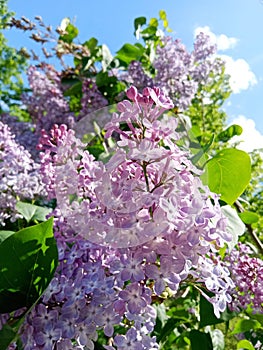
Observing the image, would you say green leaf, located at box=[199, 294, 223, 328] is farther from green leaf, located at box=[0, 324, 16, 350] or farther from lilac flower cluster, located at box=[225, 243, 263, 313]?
green leaf, located at box=[0, 324, 16, 350]

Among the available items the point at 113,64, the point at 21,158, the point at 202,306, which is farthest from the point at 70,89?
the point at 202,306

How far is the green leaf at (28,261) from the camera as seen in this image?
2.31 feet

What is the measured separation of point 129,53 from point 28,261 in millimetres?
1823

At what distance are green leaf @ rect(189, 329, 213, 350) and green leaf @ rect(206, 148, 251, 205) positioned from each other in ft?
1.70

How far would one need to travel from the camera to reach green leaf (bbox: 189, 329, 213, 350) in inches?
50.3

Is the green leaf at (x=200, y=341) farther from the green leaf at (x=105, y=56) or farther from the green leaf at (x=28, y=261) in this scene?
the green leaf at (x=105, y=56)

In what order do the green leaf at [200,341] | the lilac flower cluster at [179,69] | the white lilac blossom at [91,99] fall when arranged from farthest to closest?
the white lilac blossom at [91,99], the lilac flower cluster at [179,69], the green leaf at [200,341]

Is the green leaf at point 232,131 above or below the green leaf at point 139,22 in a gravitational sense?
below

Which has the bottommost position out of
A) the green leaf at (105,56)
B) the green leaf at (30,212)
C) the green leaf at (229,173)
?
the green leaf at (30,212)

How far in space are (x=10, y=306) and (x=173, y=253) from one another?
29cm

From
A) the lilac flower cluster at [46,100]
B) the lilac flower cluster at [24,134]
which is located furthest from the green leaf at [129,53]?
the lilac flower cluster at [24,134]

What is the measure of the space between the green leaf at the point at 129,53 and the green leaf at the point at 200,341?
4.78 ft

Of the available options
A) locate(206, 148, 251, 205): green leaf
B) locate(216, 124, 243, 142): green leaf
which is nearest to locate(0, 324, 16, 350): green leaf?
locate(206, 148, 251, 205): green leaf

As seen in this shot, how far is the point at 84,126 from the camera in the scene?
1.33m
